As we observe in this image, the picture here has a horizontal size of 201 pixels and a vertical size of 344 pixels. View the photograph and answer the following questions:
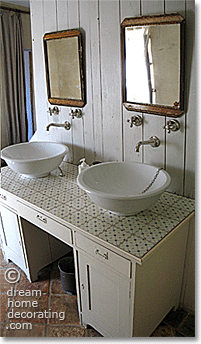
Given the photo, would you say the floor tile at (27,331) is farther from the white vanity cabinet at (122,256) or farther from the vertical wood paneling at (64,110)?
the vertical wood paneling at (64,110)

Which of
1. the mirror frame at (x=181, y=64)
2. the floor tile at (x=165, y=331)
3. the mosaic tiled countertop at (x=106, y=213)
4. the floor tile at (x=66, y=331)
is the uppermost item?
the mirror frame at (x=181, y=64)

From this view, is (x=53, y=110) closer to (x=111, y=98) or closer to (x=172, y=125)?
(x=111, y=98)

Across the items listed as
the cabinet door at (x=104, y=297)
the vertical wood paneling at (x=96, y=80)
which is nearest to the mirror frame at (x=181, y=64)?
the vertical wood paneling at (x=96, y=80)

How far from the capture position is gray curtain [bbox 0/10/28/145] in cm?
362

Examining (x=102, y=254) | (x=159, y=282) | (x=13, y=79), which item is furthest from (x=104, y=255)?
(x=13, y=79)


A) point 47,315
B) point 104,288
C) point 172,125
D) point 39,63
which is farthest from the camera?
point 39,63

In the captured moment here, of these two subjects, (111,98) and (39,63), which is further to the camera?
(39,63)

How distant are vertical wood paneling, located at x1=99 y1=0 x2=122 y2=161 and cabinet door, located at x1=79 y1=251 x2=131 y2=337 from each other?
2.38 ft

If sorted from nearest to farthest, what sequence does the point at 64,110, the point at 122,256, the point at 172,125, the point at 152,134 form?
the point at 122,256 < the point at 172,125 < the point at 152,134 < the point at 64,110

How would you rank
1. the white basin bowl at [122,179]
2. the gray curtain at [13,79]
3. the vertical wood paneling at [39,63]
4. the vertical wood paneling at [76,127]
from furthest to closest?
the gray curtain at [13,79] → the vertical wood paneling at [39,63] → the vertical wood paneling at [76,127] → the white basin bowl at [122,179]

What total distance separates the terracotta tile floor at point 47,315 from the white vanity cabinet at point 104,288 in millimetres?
202

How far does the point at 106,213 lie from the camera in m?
1.42

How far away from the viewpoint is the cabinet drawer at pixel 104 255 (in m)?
1.18

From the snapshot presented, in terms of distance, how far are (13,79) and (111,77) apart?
2514 mm
